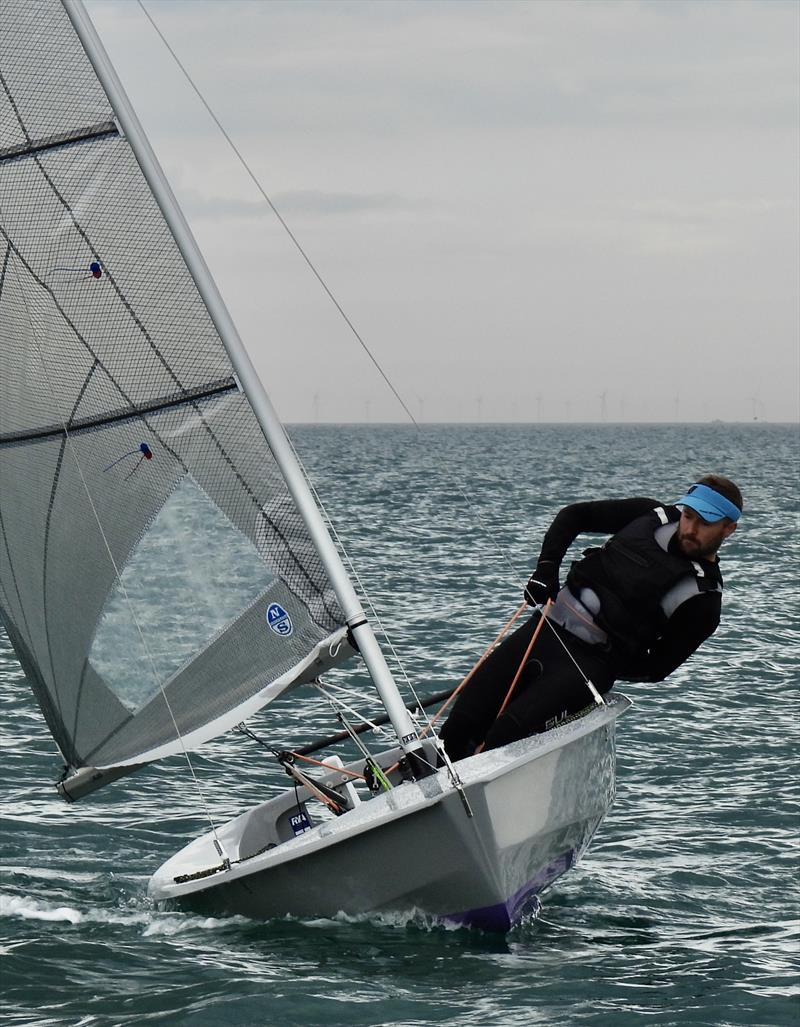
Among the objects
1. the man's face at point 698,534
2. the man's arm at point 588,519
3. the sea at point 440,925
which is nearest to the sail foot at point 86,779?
the sea at point 440,925

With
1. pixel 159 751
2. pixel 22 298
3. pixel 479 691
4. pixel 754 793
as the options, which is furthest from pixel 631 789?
pixel 22 298

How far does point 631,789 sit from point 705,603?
3253 millimetres

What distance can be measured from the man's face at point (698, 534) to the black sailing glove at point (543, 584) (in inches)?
21.5

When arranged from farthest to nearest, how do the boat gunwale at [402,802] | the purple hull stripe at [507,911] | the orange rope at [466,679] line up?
the orange rope at [466,679] → the purple hull stripe at [507,911] → the boat gunwale at [402,802]

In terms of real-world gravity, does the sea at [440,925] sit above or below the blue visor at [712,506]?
below

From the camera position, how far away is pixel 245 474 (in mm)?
6582

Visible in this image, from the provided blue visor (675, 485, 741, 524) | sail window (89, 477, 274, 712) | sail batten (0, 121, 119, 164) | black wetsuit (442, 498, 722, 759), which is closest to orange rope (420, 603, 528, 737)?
black wetsuit (442, 498, 722, 759)

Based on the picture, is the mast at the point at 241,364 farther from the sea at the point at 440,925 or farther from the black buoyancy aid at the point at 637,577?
the black buoyancy aid at the point at 637,577

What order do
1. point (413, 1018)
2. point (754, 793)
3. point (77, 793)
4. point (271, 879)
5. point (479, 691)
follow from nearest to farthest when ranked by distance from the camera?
point (413, 1018) → point (271, 879) → point (479, 691) → point (77, 793) → point (754, 793)

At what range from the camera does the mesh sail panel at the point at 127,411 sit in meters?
6.49

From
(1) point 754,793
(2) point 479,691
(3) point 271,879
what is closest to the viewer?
(3) point 271,879

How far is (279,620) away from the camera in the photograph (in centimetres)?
656

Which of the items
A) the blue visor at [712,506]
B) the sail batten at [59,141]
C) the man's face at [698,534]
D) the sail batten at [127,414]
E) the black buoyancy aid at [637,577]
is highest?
the sail batten at [59,141]

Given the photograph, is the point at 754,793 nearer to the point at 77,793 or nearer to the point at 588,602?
the point at 588,602
